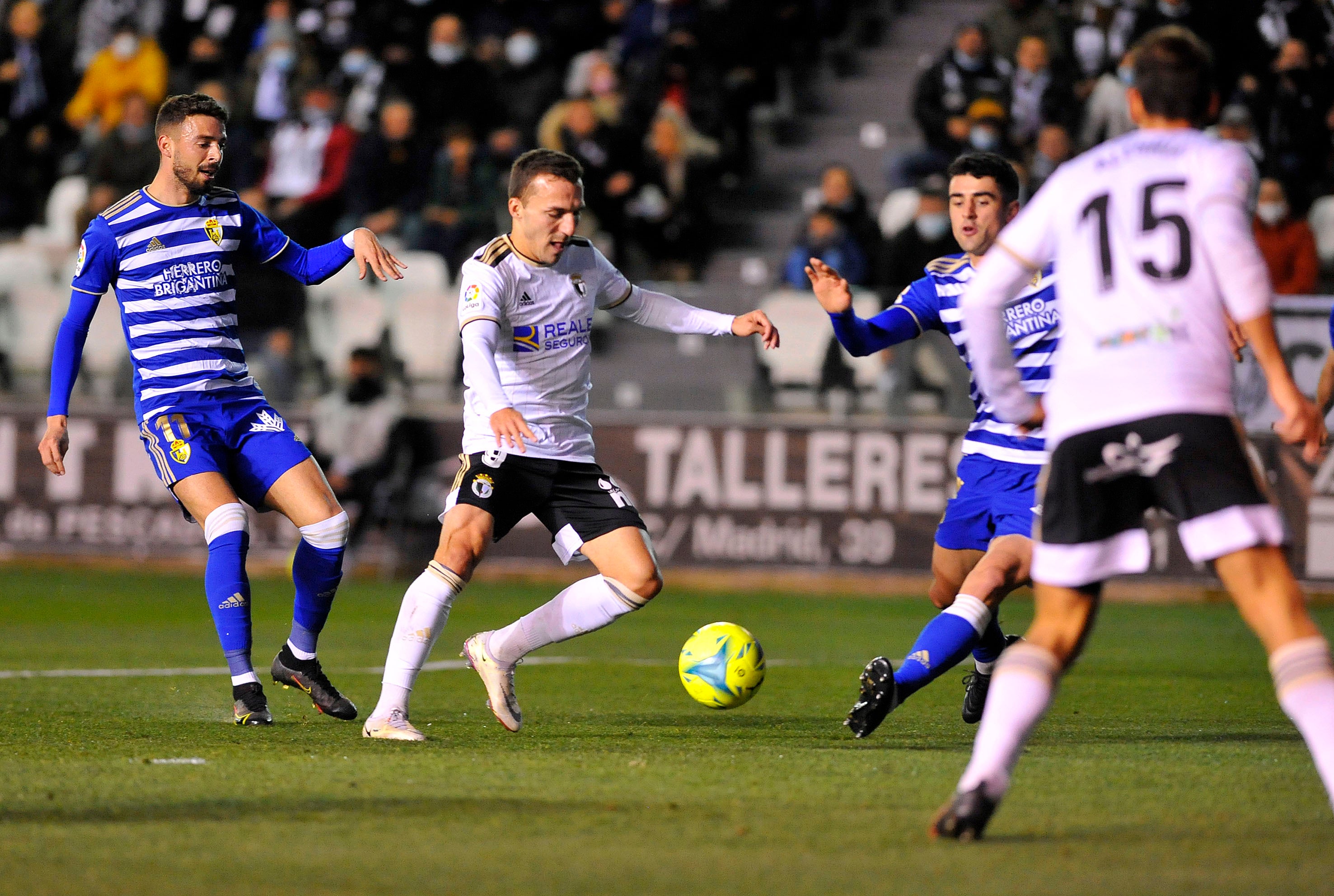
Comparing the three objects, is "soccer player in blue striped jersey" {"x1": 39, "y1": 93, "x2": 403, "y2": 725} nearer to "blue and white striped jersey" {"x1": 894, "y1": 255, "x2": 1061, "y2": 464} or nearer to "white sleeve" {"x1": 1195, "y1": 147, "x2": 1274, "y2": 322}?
"blue and white striped jersey" {"x1": 894, "y1": 255, "x2": 1061, "y2": 464}

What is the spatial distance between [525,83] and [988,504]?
40.1 ft

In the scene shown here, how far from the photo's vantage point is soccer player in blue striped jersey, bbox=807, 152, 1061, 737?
6.50 m

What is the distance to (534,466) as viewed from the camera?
6684 millimetres

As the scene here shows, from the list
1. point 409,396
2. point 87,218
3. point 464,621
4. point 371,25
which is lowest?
point 464,621

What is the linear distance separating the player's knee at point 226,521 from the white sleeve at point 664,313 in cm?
171

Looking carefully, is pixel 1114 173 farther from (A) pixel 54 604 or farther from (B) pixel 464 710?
(A) pixel 54 604

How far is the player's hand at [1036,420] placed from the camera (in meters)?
4.87

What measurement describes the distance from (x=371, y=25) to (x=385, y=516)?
22.1 ft

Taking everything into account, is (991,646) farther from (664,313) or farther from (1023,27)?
(1023,27)

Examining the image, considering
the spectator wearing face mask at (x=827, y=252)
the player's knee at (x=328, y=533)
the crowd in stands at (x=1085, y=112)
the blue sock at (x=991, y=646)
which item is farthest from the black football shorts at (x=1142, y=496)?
the spectator wearing face mask at (x=827, y=252)

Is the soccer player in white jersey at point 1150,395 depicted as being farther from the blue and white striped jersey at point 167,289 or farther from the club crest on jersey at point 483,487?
the blue and white striped jersey at point 167,289

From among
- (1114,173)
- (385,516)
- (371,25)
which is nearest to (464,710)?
(1114,173)

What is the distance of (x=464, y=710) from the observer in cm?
761

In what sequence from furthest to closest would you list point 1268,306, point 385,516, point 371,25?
1. point 371,25
2. point 385,516
3. point 1268,306
